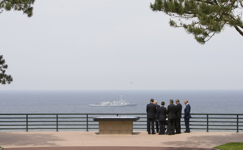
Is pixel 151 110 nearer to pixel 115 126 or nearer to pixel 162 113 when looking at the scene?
pixel 162 113

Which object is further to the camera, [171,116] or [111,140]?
[171,116]

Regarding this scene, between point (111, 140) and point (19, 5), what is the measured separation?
22.8ft

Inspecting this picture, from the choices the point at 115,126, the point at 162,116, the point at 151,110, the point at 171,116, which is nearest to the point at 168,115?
the point at 171,116

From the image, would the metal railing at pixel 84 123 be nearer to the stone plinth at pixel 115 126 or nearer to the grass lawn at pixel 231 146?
the stone plinth at pixel 115 126

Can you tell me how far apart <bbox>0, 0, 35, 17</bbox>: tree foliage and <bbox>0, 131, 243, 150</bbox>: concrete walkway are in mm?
5456

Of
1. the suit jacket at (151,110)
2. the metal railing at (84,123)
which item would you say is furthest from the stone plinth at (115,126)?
the suit jacket at (151,110)

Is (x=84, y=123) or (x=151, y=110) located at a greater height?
(x=151, y=110)

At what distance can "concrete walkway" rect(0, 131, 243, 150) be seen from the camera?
1539cm

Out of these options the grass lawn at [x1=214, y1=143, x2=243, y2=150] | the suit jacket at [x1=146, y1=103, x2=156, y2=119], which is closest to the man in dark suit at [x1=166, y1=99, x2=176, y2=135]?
the suit jacket at [x1=146, y1=103, x2=156, y2=119]

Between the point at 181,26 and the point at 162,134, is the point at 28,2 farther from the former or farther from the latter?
the point at 162,134

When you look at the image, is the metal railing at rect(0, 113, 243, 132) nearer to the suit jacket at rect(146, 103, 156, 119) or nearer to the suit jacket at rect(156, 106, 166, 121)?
the suit jacket at rect(146, 103, 156, 119)

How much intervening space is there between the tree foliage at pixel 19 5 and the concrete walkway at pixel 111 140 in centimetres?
546

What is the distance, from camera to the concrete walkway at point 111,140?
606 inches

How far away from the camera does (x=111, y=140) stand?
56.1 feet
